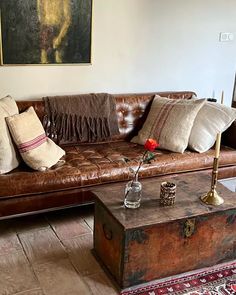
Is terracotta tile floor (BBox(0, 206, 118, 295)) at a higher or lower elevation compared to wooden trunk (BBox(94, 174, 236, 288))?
lower

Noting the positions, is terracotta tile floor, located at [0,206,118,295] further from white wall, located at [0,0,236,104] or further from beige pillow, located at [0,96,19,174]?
white wall, located at [0,0,236,104]

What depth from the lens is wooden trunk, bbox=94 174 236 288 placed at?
198cm

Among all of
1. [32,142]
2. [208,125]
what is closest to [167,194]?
[32,142]

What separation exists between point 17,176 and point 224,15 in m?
2.72

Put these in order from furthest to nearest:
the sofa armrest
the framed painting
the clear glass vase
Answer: the sofa armrest → the framed painting → the clear glass vase

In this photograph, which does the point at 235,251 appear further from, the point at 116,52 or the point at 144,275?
the point at 116,52

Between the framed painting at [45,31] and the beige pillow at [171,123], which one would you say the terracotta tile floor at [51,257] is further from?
the framed painting at [45,31]

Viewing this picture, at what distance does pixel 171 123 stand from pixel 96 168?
2.78ft

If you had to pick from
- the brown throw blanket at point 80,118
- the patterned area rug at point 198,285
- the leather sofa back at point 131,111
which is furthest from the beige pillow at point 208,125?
the patterned area rug at point 198,285

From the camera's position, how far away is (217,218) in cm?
214

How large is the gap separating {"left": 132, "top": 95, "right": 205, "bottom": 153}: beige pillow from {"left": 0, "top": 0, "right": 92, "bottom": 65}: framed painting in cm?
84

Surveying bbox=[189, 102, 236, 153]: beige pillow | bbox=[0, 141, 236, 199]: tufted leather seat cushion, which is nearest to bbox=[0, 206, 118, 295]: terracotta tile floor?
bbox=[0, 141, 236, 199]: tufted leather seat cushion

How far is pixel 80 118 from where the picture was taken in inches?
121

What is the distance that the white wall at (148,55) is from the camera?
329 cm
